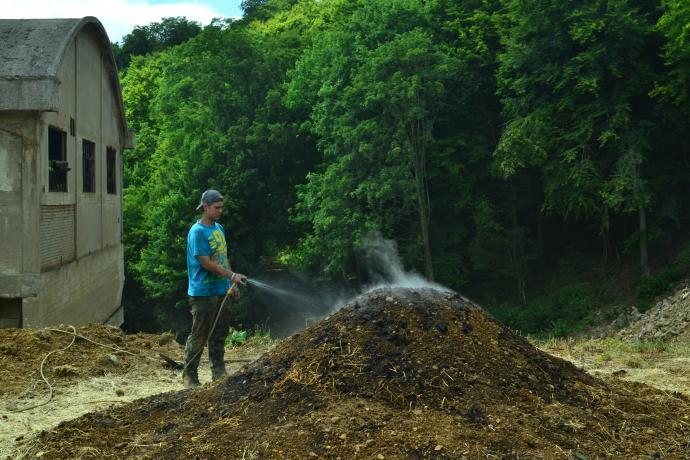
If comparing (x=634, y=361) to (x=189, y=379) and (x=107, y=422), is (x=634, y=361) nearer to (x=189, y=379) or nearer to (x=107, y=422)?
(x=189, y=379)

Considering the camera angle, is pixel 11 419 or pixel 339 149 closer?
pixel 11 419

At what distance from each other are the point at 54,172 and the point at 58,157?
47 cm

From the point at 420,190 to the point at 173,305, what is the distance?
13452 mm

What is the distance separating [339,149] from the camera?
1247 inches

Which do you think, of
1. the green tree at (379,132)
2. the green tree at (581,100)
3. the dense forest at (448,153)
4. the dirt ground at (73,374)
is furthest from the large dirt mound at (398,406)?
the green tree at (379,132)

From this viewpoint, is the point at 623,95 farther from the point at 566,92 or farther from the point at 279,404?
the point at 279,404

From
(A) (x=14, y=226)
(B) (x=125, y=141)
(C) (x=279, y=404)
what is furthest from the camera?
(B) (x=125, y=141)

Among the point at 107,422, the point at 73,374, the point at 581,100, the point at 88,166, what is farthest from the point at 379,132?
the point at 107,422

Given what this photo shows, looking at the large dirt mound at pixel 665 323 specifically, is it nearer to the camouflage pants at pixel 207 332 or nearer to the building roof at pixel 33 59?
the camouflage pants at pixel 207 332

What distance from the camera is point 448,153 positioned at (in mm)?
30469

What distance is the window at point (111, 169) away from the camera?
18189mm

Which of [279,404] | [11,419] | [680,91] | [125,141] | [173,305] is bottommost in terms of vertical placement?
[173,305]

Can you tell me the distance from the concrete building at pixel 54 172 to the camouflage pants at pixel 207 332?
15.3 feet

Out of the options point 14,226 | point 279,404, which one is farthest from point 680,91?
point 279,404
